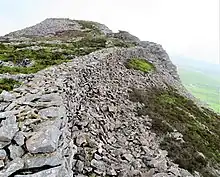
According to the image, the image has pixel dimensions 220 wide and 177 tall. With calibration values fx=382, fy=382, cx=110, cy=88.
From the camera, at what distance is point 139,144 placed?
2062cm

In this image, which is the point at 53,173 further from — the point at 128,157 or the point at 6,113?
the point at 128,157

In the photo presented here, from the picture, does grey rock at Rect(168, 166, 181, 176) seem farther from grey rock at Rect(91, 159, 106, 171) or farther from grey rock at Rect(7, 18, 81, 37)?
grey rock at Rect(7, 18, 81, 37)

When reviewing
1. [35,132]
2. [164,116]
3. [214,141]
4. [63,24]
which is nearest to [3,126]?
[35,132]

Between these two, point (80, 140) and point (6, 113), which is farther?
point (80, 140)

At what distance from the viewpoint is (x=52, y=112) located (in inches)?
559

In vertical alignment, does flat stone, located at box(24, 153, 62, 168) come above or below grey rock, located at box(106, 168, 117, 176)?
above

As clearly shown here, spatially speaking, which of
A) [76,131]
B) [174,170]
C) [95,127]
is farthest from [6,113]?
[174,170]

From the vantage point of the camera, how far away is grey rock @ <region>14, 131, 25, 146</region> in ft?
39.2

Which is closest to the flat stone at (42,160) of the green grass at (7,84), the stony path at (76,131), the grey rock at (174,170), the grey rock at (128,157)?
the stony path at (76,131)

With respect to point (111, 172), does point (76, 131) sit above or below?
above

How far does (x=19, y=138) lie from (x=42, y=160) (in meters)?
1.24

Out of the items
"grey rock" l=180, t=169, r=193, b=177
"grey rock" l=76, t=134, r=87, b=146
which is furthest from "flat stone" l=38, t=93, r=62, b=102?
"grey rock" l=180, t=169, r=193, b=177

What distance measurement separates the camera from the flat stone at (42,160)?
11269 mm

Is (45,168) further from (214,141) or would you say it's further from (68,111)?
(214,141)
